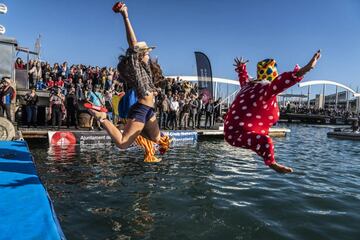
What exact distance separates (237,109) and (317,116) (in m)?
48.6

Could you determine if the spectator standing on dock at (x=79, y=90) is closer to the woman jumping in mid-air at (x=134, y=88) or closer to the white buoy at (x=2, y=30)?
the white buoy at (x=2, y=30)

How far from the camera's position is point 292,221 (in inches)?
232

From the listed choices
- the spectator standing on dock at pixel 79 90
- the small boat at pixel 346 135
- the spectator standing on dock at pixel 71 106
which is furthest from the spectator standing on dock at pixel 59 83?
the small boat at pixel 346 135

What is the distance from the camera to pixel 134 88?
4961 millimetres

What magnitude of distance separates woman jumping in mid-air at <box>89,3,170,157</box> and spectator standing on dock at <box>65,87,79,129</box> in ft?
36.3

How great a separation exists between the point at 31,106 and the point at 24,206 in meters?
12.3

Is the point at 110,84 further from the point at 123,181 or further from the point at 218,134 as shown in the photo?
the point at 123,181

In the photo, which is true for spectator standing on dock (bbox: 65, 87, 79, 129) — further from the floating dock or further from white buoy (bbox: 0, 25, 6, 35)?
white buoy (bbox: 0, 25, 6, 35)

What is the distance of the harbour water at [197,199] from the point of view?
5340 millimetres

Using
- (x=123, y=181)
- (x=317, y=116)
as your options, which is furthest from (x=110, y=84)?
(x=317, y=116)

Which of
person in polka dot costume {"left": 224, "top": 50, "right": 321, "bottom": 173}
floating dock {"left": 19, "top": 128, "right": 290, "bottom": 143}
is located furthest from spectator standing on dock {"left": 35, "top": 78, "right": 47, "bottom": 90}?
person in polka dot costume {"left": 224, "top": 50, "right": 321, "bottom": 173}

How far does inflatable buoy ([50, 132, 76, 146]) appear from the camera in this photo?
1405cm

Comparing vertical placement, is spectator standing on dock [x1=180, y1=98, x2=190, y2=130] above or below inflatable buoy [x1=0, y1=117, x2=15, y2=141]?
above

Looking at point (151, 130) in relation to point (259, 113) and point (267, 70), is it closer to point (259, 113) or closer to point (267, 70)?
point (259, 113)
